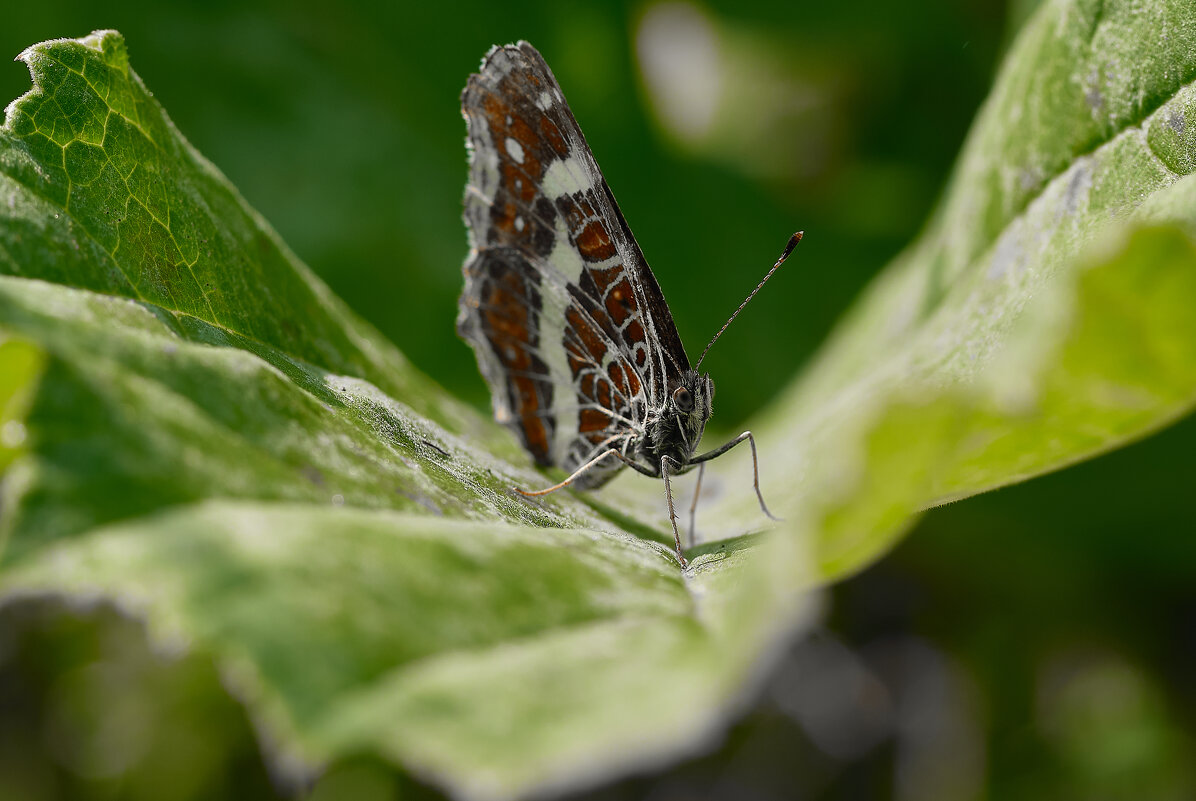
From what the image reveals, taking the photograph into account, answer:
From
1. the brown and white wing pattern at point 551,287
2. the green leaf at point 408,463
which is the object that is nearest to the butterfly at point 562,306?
the brown and white wing pattern at point 551,287

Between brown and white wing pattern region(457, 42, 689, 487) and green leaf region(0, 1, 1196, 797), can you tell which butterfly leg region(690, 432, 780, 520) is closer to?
brown and white wing pattern region(457, 42, 689, 487)

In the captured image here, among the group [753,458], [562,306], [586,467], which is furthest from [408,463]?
[562,306]

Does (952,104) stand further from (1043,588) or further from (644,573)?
(644,573)

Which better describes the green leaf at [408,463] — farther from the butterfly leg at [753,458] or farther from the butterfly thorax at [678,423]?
the butterfly thorax at [678,423]

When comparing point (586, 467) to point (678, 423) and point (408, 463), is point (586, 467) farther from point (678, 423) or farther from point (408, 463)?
point (408, 463)

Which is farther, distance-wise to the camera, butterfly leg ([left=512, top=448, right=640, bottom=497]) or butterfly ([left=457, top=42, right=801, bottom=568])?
butterfly ([left=457, top=42, right=801, bottom=568])

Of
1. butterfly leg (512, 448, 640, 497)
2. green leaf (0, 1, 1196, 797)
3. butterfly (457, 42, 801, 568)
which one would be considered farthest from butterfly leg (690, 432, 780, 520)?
green leaf (0, 1, 1196, 797)

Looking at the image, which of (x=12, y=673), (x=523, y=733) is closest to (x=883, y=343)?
(x=523, y=733)
